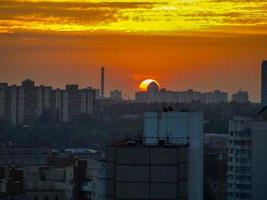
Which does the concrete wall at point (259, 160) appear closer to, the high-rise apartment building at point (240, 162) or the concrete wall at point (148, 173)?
the high-rise apartment building at point (240, 162)

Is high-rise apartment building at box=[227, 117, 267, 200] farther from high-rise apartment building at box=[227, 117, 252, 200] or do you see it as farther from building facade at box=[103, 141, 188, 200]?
building facade at box=[103, 141, 188, 200]

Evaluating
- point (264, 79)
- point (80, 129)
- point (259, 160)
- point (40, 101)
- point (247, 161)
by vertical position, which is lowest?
point (259, 160)

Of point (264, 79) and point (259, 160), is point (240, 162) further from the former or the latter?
point (264, 79)

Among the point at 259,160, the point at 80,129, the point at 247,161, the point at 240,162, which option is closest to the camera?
the point at 259,160

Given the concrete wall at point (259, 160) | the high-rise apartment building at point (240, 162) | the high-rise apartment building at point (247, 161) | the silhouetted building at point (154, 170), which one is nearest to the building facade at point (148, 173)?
the silhouetted building at point (154, 170)

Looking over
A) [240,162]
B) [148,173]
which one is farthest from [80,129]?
[148,173]

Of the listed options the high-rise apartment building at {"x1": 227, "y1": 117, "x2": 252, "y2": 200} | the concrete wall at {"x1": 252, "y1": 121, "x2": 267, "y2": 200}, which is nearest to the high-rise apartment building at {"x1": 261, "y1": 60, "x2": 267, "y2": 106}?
the high-rise apartment building at {"x1": 227, "y1": 117, "x2": 252, "y2": 200}

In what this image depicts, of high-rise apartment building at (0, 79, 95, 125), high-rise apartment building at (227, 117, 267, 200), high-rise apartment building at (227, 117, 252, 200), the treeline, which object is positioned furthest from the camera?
high-rise apartment building at (0, 79, 95, 125)

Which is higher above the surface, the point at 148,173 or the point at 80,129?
the point at 80,129
